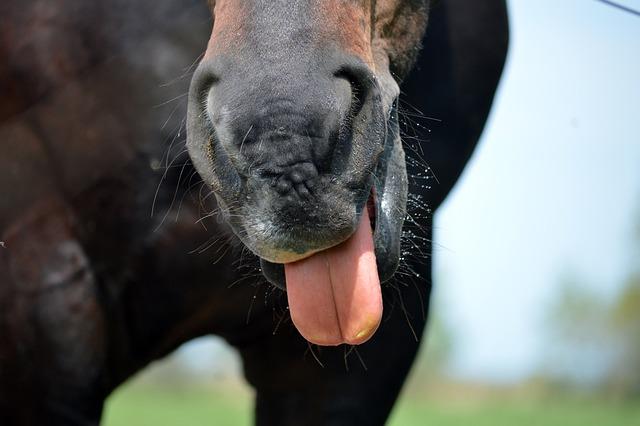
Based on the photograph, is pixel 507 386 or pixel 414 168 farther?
pixel 507 386

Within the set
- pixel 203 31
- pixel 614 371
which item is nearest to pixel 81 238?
pixel 203 31

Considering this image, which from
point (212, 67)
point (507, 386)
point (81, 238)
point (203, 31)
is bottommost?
point (507, 386)

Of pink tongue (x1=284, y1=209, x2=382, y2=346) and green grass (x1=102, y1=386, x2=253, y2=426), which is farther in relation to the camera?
green grass (x1=102, y1=386, x2=253, y2=426)

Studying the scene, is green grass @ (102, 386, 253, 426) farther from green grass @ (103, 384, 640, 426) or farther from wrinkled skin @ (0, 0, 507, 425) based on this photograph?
wrinkled skin @ (0, 0, 507, 425)

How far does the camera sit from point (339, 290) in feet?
6.64

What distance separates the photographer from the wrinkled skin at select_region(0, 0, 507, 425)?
9.18 ft

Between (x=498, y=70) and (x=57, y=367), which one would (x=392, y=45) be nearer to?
(x=498, y=70)

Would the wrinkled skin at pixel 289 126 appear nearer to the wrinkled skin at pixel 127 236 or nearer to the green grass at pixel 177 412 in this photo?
the wrinkled skin at pixel 127 236

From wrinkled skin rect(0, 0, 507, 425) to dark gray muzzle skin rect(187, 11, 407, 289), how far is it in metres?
0.68

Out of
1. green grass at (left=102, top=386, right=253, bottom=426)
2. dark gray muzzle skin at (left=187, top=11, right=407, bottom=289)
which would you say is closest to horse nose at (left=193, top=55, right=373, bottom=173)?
dark gray muzzle skin at (left=187, top=11, right=407, bottom=289)

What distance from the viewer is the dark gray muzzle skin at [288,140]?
1877 mm

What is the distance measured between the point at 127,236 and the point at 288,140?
3.57 ft

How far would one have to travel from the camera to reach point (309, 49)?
1950 mm

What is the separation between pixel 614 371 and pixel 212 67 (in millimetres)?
19978
